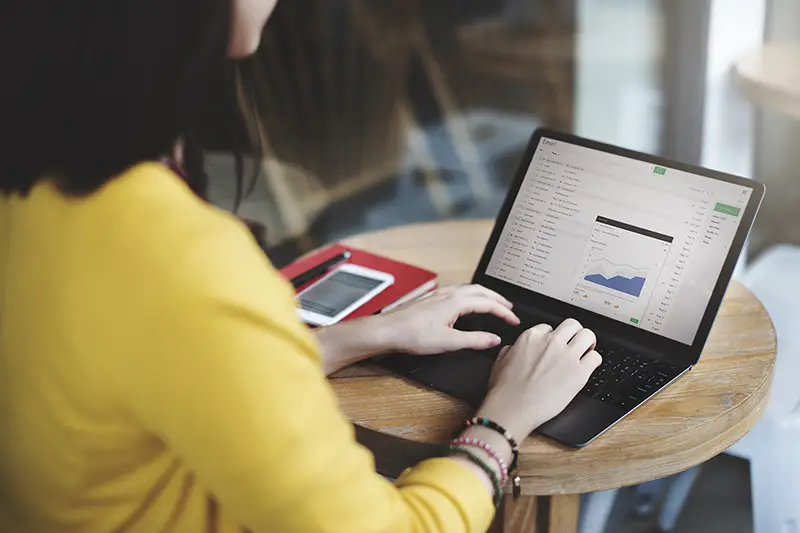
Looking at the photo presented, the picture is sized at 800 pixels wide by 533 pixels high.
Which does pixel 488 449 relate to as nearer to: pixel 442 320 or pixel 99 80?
pixel 442 320

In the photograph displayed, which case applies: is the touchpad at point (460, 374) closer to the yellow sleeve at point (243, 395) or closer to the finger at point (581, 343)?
the finger at point (581, 343)

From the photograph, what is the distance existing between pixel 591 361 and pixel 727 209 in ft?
0.90

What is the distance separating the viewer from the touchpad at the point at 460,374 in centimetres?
102

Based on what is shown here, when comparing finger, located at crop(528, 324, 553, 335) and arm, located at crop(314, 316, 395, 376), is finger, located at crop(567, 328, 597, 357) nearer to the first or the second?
finger, located at crop(528, 324, 553, 335)

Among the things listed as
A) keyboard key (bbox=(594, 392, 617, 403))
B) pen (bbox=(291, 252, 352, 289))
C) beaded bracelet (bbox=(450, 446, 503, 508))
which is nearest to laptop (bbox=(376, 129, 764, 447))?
keyboard key (bbox=(594, 392, 617, 403))

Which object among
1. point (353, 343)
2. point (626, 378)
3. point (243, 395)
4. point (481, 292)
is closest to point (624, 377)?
point (626, 378)

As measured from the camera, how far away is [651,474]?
0.95 m

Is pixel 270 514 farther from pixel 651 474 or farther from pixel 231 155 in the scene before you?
pixel 231 155

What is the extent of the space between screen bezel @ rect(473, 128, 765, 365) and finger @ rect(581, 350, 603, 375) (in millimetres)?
123

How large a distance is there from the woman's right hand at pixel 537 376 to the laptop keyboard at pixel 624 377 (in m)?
0.03

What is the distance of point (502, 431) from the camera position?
2.91 ft

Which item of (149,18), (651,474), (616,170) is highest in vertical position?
(149,18)

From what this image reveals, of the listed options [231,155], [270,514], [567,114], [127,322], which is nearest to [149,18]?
[127,322]

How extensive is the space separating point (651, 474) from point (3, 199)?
2.28ft
